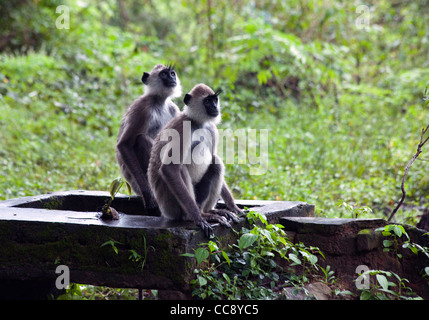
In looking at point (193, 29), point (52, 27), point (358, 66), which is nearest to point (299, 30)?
point (358, 66)

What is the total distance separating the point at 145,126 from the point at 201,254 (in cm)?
225

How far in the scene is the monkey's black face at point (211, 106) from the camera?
4.75 meters

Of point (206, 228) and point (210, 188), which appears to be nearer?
point (206, 228)

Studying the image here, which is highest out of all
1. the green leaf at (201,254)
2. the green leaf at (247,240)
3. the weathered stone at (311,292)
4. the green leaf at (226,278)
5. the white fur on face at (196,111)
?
the white fur on face at (196,111)

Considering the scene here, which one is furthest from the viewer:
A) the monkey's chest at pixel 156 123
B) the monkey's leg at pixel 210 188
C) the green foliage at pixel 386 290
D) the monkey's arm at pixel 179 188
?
the monkey's chest at pixel 156 123

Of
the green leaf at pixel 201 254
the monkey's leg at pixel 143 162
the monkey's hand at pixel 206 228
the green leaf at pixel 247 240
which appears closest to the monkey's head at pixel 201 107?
the monkey's leg at pixel 143 162

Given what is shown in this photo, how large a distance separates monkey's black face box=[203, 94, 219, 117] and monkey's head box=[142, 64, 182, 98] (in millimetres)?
1162

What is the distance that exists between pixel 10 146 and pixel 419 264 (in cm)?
760

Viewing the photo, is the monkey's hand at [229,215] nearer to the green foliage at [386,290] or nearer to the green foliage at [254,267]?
the green foliage at [254,267]

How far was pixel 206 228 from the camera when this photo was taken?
410 cm

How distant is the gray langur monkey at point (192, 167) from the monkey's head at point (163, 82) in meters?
1.02

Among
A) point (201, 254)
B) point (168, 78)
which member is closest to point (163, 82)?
point (168, 78)

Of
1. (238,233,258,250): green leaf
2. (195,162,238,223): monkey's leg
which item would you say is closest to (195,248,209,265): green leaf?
(238,233,258,250): green leaf

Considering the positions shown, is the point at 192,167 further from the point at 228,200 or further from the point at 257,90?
the point at 257,90
